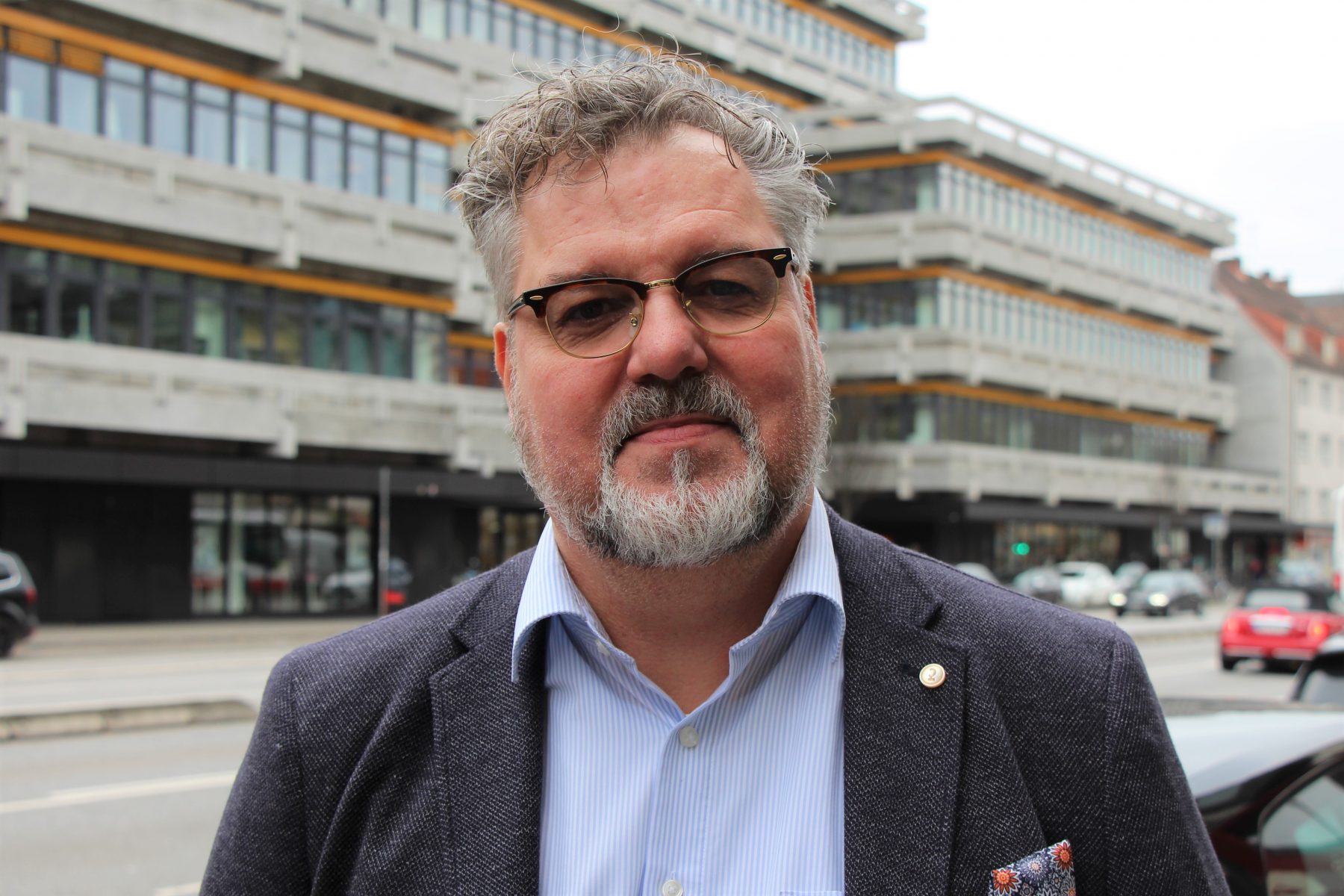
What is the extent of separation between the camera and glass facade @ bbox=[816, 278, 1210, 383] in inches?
1863

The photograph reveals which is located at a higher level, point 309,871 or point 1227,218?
point 1227,218

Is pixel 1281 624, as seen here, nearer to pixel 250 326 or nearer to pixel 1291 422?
pixel 250 326

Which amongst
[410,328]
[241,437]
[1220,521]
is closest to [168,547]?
[241,437]

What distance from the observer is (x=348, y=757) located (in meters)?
1.94

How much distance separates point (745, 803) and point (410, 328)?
105ft

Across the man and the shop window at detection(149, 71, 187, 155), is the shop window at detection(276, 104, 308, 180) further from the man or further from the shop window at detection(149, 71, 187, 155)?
the man

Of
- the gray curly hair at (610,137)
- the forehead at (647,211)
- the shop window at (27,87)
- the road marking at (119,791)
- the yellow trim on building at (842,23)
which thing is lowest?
the road marking at (119,791)

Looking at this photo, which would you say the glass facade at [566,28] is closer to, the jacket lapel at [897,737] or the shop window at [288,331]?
the shop window at [288,331]

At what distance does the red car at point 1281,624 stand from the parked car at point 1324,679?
14.7 meters

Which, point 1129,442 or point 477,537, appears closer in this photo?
point 477,537

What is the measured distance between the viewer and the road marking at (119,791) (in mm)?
8775

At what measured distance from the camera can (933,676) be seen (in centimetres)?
188

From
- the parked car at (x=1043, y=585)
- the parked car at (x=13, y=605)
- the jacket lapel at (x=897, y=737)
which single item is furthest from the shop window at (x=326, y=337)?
the jacket lapel at (x=897, y=737)

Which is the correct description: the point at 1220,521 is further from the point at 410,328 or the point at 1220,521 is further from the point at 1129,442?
the point at 410,328
